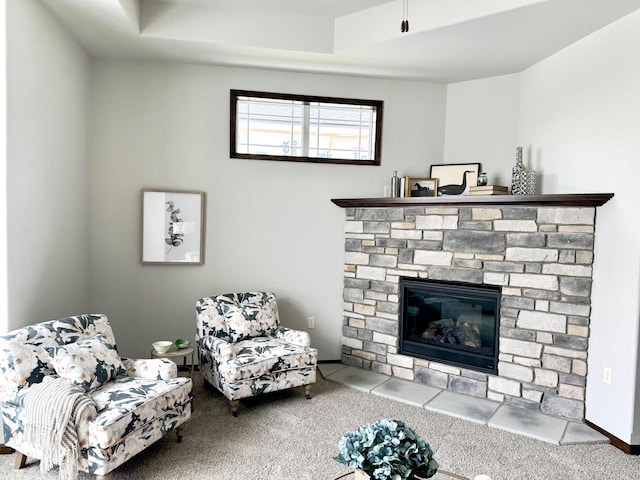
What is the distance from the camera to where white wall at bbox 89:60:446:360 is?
369 centimetres

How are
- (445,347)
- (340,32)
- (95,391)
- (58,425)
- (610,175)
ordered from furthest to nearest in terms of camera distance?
(445,347) → (340,32) → (610,175) → (95,391) → (58,425)

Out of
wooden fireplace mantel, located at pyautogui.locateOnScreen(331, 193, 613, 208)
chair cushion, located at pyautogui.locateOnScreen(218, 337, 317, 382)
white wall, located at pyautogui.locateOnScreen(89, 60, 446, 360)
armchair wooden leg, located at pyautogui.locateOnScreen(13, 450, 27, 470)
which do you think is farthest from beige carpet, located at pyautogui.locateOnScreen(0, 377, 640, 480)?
wooden fireplace mantel, located at pyautogui.locateOnScreen(331, 193, 613, 208)

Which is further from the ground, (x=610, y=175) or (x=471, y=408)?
(x=610, y=175)

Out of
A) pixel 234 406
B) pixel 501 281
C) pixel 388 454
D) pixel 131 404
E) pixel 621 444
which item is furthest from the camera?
pixel 501 281

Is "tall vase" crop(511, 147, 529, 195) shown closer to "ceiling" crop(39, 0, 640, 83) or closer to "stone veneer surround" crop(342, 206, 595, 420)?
"stone veneer surround" crop(342, 206, 595, 420)

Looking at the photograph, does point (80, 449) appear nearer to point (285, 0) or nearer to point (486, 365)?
point (486, 365)

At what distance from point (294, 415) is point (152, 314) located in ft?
5.31

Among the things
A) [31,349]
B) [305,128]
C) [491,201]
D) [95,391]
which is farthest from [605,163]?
[31,349]

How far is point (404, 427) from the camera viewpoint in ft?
5.16

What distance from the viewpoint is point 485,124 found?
391cm

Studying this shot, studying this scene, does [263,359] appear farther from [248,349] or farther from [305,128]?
[305,128]

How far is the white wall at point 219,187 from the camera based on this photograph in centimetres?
369

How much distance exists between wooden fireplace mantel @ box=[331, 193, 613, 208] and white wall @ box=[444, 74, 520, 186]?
728 millimetres

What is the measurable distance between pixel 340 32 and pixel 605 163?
2166mm
